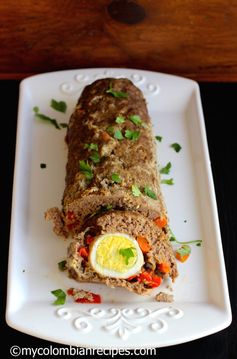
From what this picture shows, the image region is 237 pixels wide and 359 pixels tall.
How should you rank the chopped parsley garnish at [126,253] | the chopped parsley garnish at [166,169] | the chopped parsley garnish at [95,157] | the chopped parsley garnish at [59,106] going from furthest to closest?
the chopped parsley garnish at [59,106] < the chopped parsley garnish at [166,169] < the chopped parsley garnish at [95,157] < the chopped parsley garnish at [126,253]

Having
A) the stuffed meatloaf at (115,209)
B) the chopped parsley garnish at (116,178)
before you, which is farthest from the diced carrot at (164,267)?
the chopped parsley garnish at (116,178)

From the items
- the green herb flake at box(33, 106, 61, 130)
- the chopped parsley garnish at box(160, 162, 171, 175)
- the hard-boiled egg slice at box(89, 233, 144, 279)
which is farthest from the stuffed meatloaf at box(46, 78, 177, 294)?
the green herb flake at box(33, 106, 61, 130)

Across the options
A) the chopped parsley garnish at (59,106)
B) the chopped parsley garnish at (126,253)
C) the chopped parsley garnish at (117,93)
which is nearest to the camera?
the chopped parsley garnish at (126,253)

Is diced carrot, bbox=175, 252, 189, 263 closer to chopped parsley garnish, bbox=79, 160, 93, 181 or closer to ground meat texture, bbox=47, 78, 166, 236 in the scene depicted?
ground meat texture, bbox=47, 78, 166, 236

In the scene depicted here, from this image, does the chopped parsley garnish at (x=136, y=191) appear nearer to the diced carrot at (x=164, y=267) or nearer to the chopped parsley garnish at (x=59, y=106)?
the diced carrot at (x=164, y=267)

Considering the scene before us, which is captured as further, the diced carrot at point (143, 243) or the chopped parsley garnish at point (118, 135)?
the chopped parsley garnish at point (118, 135)

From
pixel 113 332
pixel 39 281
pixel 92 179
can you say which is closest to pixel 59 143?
pixel 92 179

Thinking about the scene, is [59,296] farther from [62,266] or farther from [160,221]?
[160,221]

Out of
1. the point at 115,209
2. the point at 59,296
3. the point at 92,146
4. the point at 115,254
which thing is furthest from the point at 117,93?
the point at 59,296
